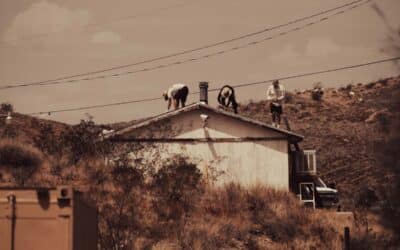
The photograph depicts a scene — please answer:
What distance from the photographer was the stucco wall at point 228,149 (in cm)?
3638

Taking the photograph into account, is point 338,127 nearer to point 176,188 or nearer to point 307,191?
point 307,191

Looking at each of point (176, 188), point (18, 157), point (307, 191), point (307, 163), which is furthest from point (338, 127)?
point (176, 188)

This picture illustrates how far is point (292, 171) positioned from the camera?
125ft

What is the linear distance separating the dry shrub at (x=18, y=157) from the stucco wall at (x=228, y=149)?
451cm

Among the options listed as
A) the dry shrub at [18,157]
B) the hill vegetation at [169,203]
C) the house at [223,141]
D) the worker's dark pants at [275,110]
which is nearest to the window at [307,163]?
the house at [223,141]

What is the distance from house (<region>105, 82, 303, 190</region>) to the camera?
119ft

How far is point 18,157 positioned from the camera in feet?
125

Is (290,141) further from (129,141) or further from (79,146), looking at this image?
(79,146)

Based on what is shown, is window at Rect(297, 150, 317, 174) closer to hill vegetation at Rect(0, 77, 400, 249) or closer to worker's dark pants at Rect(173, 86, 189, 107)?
hill vegetation at Rect(0, 77, 400, 249)

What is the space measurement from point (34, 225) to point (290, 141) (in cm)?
2503

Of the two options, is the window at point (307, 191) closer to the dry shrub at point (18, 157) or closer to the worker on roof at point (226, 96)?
the worker on roof at point (226, 96)

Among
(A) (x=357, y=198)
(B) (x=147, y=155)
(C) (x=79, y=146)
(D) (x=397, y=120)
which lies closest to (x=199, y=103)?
(B) (x=147, y=155)

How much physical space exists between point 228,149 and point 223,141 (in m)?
0.43

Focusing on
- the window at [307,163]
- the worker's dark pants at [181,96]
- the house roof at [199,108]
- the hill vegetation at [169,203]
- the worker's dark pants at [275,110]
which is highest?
the worker's dark pants at [181,96]
